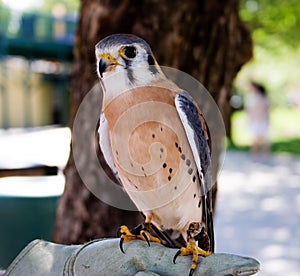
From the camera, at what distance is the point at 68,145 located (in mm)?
9930

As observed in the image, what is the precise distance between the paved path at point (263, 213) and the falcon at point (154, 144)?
3.74 meters

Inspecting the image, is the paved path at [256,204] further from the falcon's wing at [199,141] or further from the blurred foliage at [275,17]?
the falcon's wing at [199,141]

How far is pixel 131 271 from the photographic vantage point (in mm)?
1935

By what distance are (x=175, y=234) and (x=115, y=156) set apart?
319 millimetres

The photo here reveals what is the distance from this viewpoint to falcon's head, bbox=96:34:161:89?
5.45 ft

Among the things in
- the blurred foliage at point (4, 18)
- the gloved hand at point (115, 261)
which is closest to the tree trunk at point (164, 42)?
the gloved hand at point (115, 261)

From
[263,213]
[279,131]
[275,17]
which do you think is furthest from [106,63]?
[279,131]

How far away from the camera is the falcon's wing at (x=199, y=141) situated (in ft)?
5.75

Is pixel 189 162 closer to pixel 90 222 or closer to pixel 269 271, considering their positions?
pixel 90 222

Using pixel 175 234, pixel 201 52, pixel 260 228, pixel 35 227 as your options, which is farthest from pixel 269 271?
pixel 175 234

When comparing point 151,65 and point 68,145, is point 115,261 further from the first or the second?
point 68,145

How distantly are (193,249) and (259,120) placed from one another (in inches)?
434

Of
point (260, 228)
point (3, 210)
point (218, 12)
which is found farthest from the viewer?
point (260, 228)

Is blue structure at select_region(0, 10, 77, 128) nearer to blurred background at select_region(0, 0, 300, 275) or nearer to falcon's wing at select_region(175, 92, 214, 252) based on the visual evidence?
blurred background at select_region(0, 0, 300, 275)
